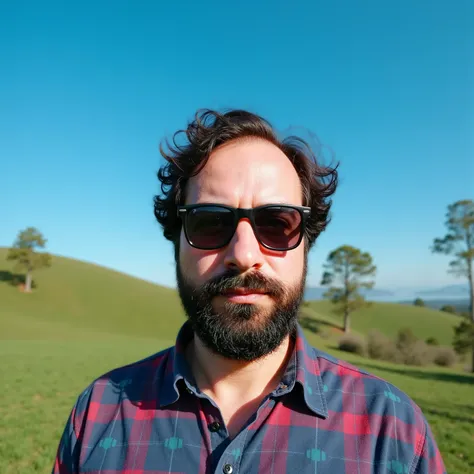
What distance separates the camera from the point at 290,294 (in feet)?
6.31

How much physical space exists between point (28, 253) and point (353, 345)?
39.9m

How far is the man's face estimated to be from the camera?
6.01 feet

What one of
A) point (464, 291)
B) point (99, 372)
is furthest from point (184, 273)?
point (464, 291)

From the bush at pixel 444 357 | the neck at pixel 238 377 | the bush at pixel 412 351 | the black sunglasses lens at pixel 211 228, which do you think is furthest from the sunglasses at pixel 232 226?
the bush at pixel 444 357

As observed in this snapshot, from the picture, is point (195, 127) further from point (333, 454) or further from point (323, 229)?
point (333, 454)

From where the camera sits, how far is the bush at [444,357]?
33125 millimetres

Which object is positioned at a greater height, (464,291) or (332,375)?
(464,291)

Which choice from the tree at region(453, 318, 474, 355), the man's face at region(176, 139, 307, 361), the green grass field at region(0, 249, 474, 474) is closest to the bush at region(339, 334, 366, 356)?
the green grass field at region(0, 249, 474, 474)

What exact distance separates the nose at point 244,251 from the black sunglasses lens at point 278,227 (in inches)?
2.2

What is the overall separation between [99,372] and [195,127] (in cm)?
Answer: 1609

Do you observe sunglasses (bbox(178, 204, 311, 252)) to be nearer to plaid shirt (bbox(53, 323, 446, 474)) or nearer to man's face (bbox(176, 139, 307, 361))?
man's face (bbox(176, 139, 307, 361))

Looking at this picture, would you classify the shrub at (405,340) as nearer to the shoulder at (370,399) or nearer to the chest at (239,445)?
the shoulder at (370,399)

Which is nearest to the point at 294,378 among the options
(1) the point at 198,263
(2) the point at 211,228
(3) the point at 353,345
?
(1) the point at 198,263

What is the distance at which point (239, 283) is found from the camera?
1827mm
